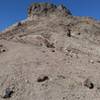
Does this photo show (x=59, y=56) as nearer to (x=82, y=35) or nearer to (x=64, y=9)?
(x=82, y=35)

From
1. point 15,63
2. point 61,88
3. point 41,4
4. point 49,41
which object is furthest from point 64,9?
point 61,88

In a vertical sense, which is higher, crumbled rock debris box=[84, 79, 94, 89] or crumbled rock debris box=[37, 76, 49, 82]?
crumbled rock debris box=[37, 76, 49, 82]

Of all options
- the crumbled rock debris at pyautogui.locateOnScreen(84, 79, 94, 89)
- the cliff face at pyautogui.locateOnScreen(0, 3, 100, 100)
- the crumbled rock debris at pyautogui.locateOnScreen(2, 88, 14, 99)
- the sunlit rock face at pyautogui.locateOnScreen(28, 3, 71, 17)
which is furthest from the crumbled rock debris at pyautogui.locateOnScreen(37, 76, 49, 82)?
Result: the sunlit rock face at pyautogui.locateOnScreen(28, 3, 71, 17)

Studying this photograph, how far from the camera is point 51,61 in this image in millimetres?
21016

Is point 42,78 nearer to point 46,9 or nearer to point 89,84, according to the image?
point 89,84

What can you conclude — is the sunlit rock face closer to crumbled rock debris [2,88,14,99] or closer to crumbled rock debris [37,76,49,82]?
crumbled rock debris [37,76,49,82]

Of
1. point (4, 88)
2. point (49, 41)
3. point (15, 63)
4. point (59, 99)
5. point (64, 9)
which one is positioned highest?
point (64, 9)

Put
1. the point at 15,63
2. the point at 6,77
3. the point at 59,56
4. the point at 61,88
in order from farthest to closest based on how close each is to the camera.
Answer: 1. the point at 59,56
2. the point at 15,63
3. the point at 6,77
4. the point at 61,88

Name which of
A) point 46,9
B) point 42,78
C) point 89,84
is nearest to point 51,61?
point 42,78

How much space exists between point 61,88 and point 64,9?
75.6 feet

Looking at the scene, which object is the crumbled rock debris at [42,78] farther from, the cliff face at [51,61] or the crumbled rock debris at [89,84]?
the crumbled rock debris at [89,84]

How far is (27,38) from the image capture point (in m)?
28.4

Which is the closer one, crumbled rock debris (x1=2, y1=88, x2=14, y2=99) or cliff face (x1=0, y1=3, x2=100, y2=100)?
crumbled rock debris (x1=2, y1=88, x2=14, y2=99)

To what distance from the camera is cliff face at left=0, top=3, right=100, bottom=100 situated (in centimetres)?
1680
